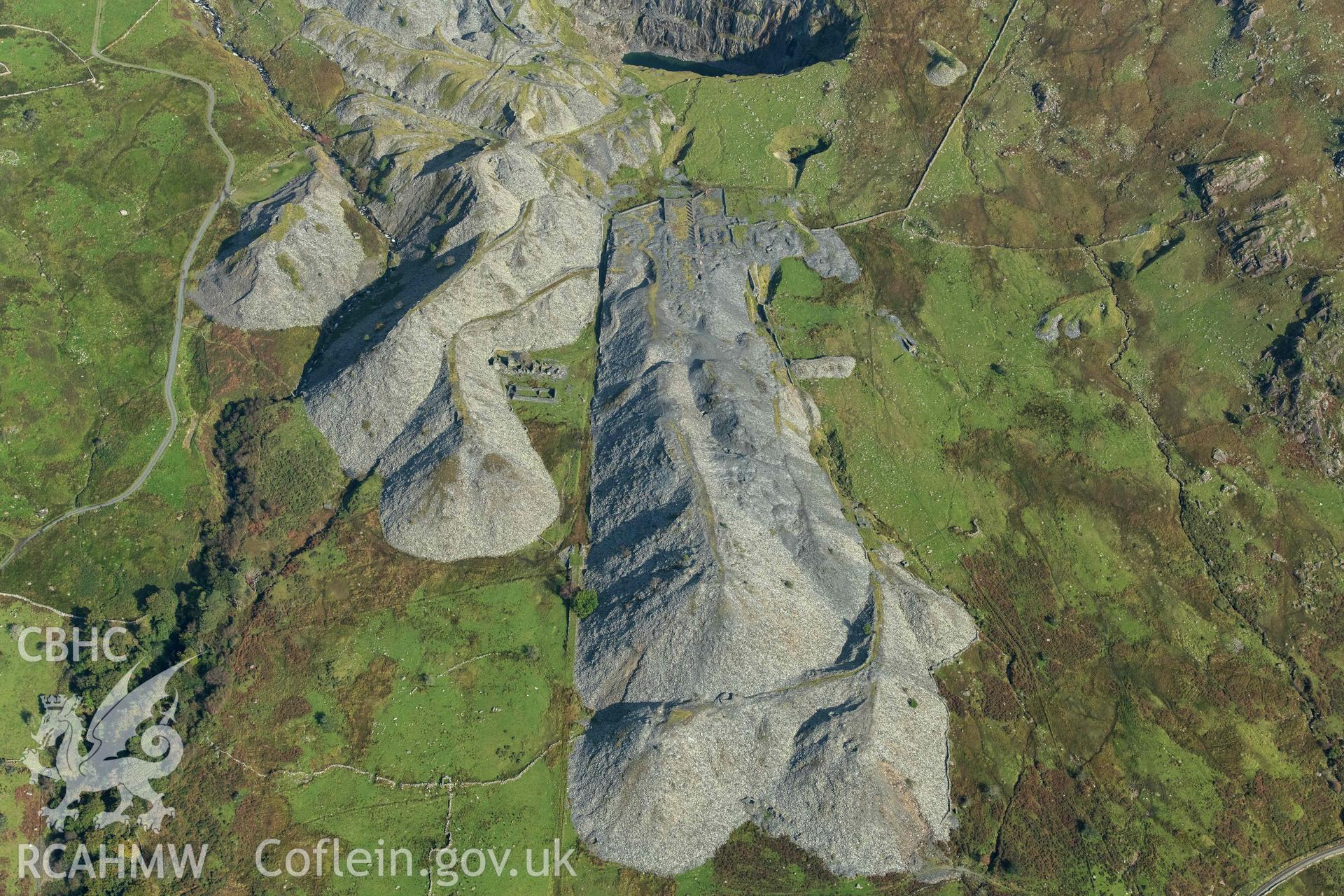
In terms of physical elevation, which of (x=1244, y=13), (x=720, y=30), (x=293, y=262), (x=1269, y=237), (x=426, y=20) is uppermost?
(x=1244, y=13)

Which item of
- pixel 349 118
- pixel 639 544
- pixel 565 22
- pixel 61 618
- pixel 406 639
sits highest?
A: pixel 565 22

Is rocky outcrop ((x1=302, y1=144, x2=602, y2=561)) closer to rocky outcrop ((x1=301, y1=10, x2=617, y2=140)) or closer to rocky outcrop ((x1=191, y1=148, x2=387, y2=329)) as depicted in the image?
rocky outcrop ((x1=191, y1=148, x2=387, y2=329))

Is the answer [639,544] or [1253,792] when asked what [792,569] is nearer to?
[639,544]

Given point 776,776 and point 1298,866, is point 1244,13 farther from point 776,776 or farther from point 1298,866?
point 776,776

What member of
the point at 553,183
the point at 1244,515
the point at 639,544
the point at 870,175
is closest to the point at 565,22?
the point at 553,183

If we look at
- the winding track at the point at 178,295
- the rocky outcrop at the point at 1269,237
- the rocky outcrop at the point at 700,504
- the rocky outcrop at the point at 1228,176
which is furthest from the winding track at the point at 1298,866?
the winding track at the point at 178,295

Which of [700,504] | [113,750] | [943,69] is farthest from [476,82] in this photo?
[113,750]

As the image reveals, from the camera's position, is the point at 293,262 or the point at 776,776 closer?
the point at 776,776
